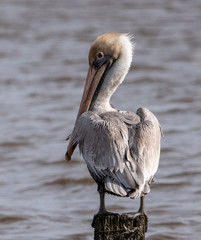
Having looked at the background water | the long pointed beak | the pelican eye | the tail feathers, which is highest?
the pelican eye

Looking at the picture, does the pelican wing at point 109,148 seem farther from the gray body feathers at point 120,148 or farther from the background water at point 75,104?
the background water at point 75,104

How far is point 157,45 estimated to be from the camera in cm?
1720

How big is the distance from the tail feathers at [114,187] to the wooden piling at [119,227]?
195mm

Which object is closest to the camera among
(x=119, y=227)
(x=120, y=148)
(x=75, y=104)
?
(x=119, y=227)

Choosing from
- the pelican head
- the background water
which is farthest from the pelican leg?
the background water

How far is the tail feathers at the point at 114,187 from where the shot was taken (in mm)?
5811

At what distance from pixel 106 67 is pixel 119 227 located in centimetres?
Result: 178

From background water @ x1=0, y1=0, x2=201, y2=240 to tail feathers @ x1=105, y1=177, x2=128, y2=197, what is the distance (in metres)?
2.56

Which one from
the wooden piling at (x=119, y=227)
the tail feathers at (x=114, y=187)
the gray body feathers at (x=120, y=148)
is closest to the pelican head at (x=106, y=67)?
the gray body feathers at (x=120, y=148)

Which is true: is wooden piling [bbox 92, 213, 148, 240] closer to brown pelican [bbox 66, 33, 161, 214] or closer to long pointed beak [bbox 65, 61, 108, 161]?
brown pelican [bbox 66, 33, 161, 214]

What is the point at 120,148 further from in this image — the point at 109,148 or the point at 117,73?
the point at 117,73

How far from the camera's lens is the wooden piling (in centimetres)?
588

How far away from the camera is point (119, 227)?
589 cm

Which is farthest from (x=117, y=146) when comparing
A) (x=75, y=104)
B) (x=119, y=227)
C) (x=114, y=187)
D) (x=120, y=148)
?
(x=75, y=104)
